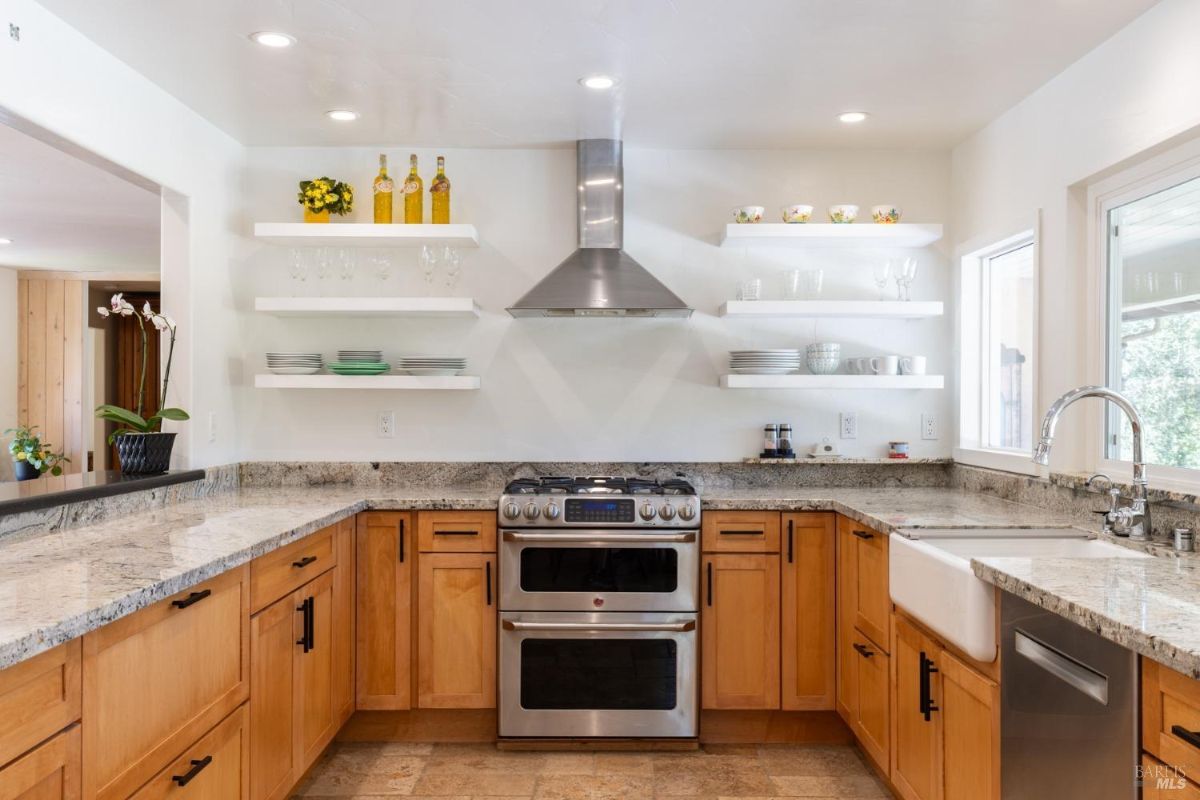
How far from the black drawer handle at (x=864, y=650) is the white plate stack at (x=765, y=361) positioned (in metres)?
1.15

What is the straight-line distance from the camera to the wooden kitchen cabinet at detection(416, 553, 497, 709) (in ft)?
9.91

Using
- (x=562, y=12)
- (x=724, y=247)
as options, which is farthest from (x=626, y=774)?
(x=562, y=12)

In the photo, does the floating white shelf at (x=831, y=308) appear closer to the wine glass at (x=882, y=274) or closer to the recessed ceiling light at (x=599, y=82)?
the wine glass at (x=882, y=274)

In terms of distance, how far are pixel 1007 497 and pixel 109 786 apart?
2.90 meters

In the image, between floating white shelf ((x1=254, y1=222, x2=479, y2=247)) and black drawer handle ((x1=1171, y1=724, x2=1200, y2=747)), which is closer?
black drawer handle ((x1=1171, y1=724, x2=1200, y2=747))

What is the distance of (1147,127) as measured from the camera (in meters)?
2.28

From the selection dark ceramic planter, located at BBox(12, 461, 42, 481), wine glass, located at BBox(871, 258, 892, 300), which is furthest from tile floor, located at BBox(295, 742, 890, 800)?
dark ceramic planter, located at BBox(12, 461, 42, 481)

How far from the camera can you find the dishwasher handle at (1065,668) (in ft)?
4.78

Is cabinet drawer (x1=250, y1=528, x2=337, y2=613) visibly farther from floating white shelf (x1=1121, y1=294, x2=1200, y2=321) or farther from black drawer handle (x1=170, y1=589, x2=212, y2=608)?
floating white shelf (x1=1121, y1=294, x2=1200, y2=321)

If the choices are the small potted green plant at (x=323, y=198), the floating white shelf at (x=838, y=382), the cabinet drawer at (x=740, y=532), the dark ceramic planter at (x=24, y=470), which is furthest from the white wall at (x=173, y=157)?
the dark ceramic planter at (x=24, y=470)

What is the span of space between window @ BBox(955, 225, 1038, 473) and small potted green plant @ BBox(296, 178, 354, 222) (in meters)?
2.70

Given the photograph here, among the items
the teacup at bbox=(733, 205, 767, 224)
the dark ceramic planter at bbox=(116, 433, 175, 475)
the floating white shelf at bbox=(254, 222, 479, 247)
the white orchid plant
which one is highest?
the teacup at bbox=(733, 205, 767, 224)

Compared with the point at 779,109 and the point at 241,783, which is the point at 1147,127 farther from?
the point at 241,783

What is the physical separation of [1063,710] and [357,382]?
8.84ft
